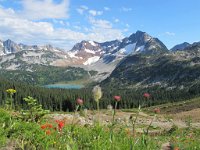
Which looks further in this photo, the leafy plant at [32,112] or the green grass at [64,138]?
the leafy plant at [32,112]

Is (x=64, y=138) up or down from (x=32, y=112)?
down

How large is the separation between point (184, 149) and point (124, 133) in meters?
1.65

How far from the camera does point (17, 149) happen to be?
7270 mm

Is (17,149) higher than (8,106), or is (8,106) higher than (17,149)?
(8,106)

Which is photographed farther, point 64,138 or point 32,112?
point 32,112

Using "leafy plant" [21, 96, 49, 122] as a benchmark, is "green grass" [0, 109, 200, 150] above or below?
below

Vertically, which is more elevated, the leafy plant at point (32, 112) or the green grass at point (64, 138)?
the leafy plant at point (32, 112)

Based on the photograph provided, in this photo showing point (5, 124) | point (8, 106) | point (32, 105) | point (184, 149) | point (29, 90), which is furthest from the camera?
point (29, 90)

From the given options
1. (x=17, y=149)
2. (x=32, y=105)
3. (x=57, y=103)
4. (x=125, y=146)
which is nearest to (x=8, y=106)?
(x=32, y=105)

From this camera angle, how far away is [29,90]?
7544 inches

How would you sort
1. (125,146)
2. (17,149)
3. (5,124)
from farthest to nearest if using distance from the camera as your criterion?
(5,124), (17,149), (125,146)

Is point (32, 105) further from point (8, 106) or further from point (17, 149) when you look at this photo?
point (17, 149)

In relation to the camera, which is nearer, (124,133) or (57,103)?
(124,133)

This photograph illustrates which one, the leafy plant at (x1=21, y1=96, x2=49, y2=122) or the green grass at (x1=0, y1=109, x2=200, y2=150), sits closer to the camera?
the green grass at (x1=0, y1=109, x2=200, y2=150)
